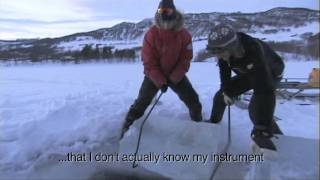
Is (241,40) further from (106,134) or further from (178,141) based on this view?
(106,134)

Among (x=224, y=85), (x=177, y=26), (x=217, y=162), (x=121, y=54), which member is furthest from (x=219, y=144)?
(x=121, y=54)

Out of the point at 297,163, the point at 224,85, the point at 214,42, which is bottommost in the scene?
the point at 297,163

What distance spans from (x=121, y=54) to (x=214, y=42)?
21.7 metres

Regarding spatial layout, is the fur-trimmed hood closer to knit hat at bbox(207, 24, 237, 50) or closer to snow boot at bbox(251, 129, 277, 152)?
knit hat at bbox(207, 24, 237, 50)

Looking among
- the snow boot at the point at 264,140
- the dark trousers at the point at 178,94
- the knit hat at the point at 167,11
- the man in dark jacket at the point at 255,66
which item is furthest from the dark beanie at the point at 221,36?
the dark trousers at the point at 178,94

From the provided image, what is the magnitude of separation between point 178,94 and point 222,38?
134 centimetres

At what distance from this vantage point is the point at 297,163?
171 inches

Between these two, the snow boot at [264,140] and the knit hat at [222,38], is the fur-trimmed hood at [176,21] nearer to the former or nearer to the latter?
the knit hat at [222,38]

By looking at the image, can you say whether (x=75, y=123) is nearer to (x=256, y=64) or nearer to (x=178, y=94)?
(x=178, y=94)

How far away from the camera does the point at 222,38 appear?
385cm

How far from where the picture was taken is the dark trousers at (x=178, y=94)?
5.00 meters

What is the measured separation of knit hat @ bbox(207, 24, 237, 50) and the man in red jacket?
94 cm

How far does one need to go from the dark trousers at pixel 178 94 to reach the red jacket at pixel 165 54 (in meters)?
0.10

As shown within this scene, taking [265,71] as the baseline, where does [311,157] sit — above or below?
below
